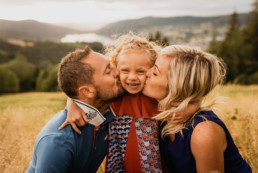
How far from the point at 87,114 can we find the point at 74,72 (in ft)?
1.77

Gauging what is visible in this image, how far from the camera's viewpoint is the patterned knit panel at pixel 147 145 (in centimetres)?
258

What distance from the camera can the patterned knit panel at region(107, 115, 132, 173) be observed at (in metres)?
2.71

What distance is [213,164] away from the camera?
7.09 feet

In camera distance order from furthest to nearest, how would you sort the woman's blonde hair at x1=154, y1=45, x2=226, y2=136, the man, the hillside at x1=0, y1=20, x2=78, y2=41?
the hillside at x1=0, y1=20, x2=78, y2=41, the woman's blonde hair at x1=154, y1=45, x2=226, y2=136, the man

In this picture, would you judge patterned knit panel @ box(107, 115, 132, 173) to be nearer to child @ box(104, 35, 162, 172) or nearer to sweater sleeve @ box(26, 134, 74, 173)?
child @ box(104, 35, 162, 172)

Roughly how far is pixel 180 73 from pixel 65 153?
150cm

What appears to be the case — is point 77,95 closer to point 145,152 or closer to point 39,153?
point 39,153

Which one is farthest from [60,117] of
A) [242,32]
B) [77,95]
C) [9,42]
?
[9,42]

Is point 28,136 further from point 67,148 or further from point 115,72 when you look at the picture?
point 115,72

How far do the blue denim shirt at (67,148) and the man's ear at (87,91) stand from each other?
0.30m

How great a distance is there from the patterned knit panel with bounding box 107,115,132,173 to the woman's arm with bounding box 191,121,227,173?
34.0 inches

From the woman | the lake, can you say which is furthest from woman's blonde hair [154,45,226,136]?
the lake

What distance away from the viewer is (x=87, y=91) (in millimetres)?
2764

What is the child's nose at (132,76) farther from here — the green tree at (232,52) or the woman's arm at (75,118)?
the green tree at (232,52)
